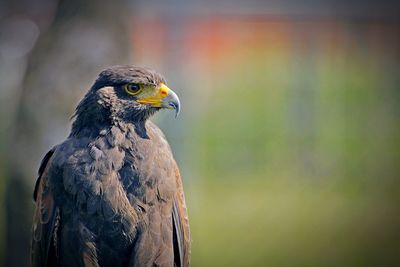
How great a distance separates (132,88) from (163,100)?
8.4 inches

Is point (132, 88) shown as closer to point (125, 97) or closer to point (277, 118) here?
point (125, 97)

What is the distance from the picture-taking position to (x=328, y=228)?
12.2 m

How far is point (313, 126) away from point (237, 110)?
1.37 m

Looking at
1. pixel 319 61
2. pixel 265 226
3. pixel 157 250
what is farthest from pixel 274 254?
pixel 157 250

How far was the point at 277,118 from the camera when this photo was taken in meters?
13.5

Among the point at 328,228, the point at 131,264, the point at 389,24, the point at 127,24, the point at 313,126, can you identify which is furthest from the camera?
the point at 389,24

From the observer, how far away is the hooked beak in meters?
4.93

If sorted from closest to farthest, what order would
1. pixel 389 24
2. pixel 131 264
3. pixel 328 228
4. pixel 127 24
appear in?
pixel 131 264, pixel 127 24, pixel 328 228, pixel 389 24

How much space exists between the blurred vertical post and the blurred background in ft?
9.99

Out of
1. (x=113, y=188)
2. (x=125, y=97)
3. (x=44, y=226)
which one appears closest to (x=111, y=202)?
(x=113, y=188)

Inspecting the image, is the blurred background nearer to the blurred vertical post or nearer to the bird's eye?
the blurred vertical post

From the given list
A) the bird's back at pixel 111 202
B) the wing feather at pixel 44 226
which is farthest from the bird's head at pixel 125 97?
the wing feather at pixel 44 226

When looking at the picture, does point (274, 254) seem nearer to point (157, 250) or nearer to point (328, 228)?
point (328, 228)

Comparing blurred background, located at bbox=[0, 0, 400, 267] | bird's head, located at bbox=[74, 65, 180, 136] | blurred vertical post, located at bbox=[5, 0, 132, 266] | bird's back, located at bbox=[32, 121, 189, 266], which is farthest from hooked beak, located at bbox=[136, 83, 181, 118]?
blurred background, located at bbox=[0, 0, 400, 267]
